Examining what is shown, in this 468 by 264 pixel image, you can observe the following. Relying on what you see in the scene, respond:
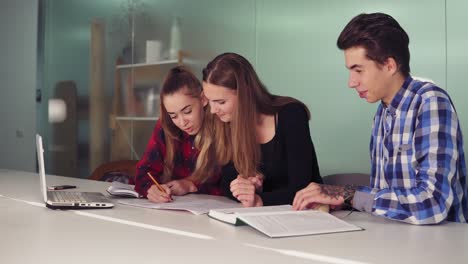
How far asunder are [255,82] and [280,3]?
126 centimetres

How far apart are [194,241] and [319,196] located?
44cm

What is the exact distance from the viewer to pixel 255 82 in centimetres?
192

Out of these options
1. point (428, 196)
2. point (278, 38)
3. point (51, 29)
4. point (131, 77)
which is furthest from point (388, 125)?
point (51, 29)

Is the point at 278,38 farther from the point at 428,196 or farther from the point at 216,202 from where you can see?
the point at 428,196

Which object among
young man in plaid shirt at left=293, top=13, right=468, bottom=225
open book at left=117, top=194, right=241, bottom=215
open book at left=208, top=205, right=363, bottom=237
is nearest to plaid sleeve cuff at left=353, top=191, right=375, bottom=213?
young man in plaid shirt at left=293, top=13, right=468, bottom=225

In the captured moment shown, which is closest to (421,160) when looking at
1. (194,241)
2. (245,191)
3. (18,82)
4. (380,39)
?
(380,39)

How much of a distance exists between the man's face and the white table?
0.36m

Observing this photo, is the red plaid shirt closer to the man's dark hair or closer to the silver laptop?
the silver laptop

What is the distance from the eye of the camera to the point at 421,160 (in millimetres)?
1415

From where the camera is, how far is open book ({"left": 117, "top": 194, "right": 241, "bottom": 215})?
1582mm

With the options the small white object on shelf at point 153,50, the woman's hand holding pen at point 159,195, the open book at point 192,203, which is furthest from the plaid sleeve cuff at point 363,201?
the small white object on shelf at point 153,50

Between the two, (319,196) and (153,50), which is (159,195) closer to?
(319,196)

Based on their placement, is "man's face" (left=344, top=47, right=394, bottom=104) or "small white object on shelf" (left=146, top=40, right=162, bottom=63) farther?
"small white object on shelf" (left=146, top=40, right=162, bottom=63)

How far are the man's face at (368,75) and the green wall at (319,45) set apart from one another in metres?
1.01
